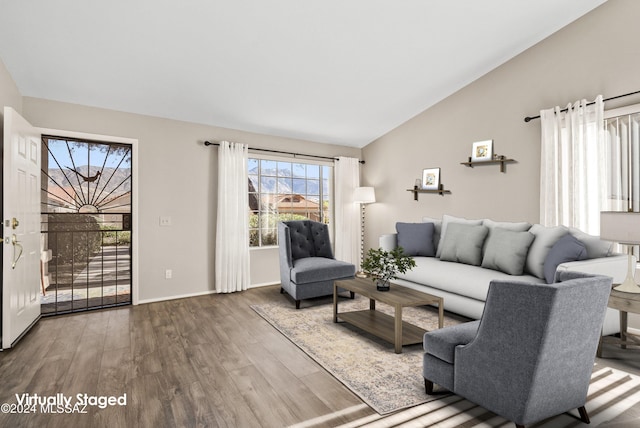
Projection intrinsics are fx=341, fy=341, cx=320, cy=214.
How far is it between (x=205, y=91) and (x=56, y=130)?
1.65 m

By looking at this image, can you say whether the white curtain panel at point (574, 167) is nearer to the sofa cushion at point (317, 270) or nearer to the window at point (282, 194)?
the sofa cushion at point (317, 270)

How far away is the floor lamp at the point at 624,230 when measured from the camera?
2318 millimetres

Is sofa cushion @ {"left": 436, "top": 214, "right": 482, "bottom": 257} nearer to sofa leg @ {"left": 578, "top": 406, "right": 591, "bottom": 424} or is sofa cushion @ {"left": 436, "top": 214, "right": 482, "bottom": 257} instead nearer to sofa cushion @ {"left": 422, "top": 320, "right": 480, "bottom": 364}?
sofa cushion @ {"left": 422, "top": 320, "right": 480, "bottom": 364}

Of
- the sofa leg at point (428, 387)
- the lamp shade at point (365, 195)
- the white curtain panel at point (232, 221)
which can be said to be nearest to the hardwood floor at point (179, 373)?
Answer: the sofa leg at point (428, 387)

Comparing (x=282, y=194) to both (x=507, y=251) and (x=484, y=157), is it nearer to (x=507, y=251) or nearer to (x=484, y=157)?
(x=484, y=157)

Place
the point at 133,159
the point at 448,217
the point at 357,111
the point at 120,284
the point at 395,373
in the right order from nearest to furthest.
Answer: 1. the point at 395,373
2. the point at 133,159
3. the point at 448,217
4. the point at 357,111
5. the point at 120,284

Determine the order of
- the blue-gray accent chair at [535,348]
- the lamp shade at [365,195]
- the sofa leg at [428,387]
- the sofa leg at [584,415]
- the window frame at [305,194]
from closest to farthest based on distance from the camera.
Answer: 1. the blue-gray accent chair at [535,348]
2. the sofa leg at [584,415]
3. the sofa leg at [428,387]
4. the window frame at [305,194]
5. the lamp shade at [365,195]

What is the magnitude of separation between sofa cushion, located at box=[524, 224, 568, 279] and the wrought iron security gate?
4832 millimetres

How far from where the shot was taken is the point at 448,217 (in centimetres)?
446

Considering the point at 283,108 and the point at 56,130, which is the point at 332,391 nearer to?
the point at 283,108

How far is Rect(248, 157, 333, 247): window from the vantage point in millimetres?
5270

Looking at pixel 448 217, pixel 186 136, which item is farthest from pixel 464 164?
pixel 186 136

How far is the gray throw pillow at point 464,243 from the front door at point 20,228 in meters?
4.19

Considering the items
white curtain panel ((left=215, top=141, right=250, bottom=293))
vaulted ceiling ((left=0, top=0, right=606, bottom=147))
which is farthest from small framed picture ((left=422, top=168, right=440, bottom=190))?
white curtain panel ((left=215, top=141, right=250, bottom=293))
